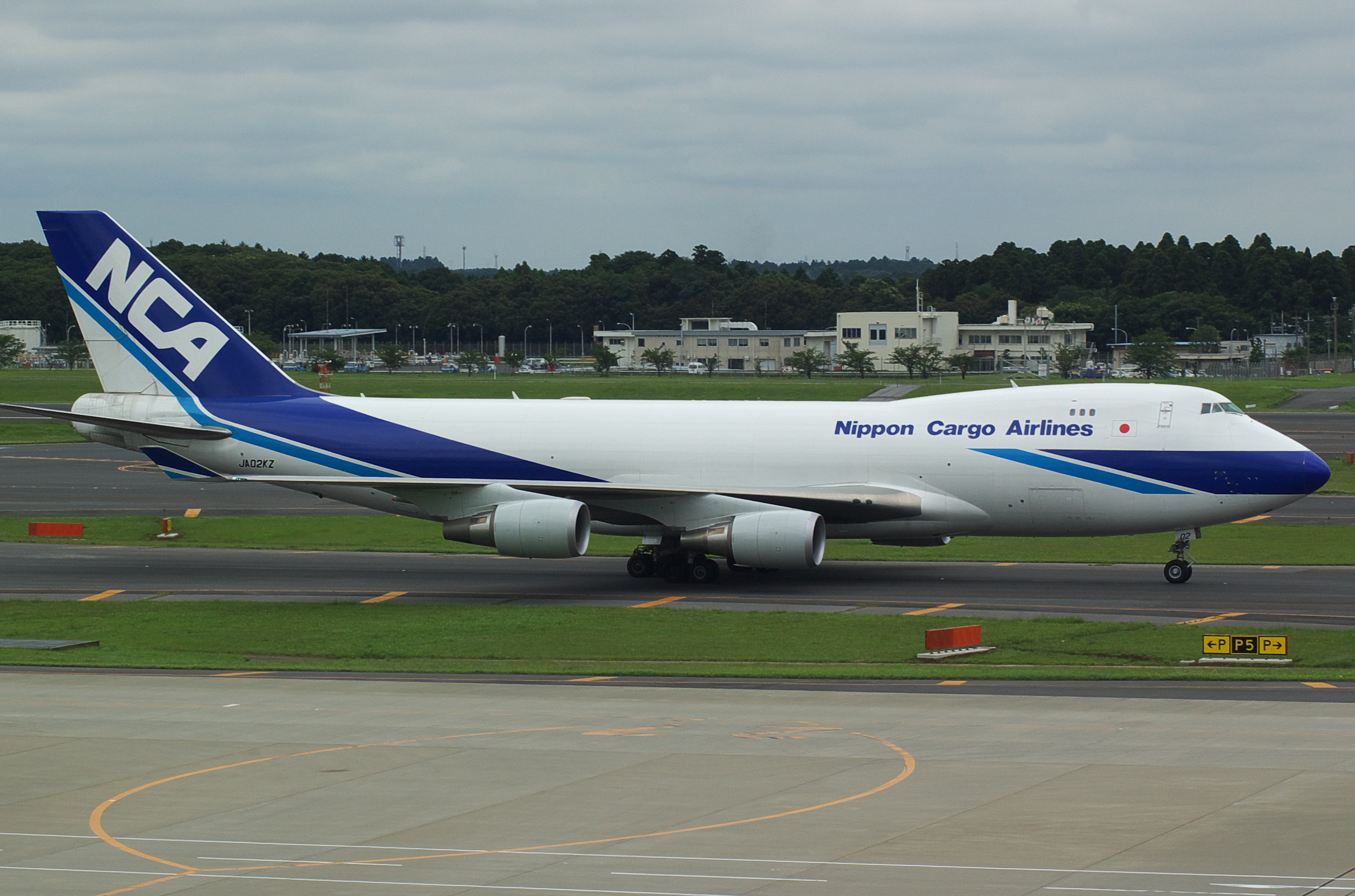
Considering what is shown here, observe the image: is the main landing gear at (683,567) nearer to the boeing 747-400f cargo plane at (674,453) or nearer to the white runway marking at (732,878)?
the boeing 747-400f cargo plane at (674,453)

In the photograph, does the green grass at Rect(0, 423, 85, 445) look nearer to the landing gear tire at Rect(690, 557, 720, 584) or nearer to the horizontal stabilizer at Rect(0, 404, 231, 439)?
the horizontal stabilizer at Rect(0, 404, 231, 439)

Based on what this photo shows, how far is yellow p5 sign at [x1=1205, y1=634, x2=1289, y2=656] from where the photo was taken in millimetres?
28422

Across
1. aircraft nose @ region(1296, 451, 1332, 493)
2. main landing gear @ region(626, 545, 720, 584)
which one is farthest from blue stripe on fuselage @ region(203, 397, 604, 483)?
aircraft nose @ region(1296, 451, 1332, 493)

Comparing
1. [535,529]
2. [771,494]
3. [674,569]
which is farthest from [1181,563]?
[535,529]

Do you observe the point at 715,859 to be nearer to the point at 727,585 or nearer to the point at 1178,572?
the point at 727,585

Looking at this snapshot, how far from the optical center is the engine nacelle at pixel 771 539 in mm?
38219

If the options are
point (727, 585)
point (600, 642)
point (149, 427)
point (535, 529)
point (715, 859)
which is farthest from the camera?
point (149, 427)

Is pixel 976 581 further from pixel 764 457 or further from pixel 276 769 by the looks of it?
pixel 276 769

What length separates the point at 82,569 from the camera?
145ft

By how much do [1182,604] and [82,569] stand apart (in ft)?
103

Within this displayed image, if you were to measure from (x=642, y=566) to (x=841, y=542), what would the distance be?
10.3 m

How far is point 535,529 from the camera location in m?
38.7

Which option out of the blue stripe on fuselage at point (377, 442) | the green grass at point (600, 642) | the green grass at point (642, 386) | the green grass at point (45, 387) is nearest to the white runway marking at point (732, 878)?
the green grass at point (600, 642)

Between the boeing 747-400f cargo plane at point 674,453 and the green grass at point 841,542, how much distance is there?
5674 mm
